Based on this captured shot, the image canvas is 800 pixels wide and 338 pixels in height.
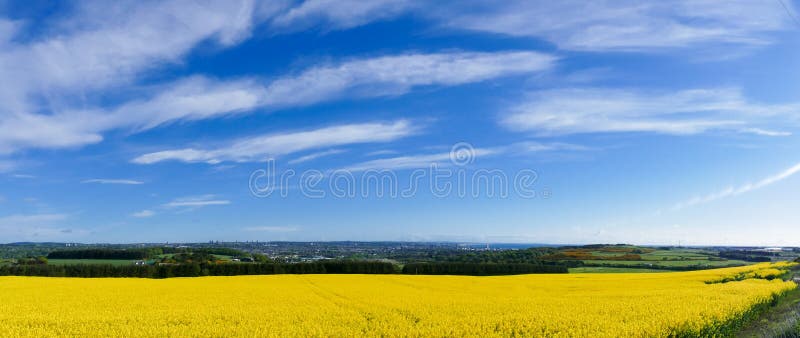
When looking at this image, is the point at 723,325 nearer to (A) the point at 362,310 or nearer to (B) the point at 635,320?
(B) the point at 635,320

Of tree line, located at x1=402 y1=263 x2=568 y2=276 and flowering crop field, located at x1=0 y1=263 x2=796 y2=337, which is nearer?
flowering crop field, located at x1=0 y1=263 x2=796 y2=337

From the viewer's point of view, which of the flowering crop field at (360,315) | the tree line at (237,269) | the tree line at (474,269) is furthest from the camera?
the tree line at (474,269)

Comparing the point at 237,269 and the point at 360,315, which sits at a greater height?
the point at 360,315

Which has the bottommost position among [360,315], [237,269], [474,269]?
[474,269]

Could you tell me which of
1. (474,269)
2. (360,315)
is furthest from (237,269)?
(360,315)

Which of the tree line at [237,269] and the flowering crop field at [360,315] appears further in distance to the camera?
the tree line at [237,269]

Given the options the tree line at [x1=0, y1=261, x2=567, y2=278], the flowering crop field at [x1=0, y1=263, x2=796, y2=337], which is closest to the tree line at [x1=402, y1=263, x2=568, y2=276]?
the tree line at [x1=0, y1=261, x2=567, y2=278]

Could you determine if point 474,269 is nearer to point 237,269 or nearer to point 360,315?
point 237,269

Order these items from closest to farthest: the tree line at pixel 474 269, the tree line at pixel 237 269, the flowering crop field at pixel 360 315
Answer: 1. the flowering crop field at pixel 360 315
2. the tree line at pixel 237 269
3. the tree line at pixel 474 269

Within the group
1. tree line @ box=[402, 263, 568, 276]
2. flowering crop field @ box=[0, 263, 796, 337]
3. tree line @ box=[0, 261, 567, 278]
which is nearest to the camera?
flowering crop field @ box=[0, 263, 796, 337]

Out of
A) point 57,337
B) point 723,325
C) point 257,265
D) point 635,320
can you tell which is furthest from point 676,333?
point 257,265

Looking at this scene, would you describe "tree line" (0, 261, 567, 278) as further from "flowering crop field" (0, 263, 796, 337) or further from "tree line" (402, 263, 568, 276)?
"flowering crop field" (0, 263, 796, 337)

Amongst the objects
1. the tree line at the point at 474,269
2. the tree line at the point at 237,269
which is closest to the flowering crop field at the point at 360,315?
the tree line at the point at 237,269

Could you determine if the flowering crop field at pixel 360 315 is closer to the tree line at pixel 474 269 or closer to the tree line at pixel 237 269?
the tree line at pixel 237 269
